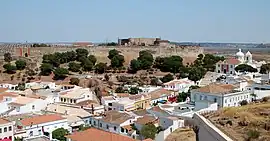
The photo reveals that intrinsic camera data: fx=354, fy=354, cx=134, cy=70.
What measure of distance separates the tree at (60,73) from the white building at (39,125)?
20506mm

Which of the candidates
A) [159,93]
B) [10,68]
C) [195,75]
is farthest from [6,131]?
[10,68]

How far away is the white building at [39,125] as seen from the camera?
67.8 feet

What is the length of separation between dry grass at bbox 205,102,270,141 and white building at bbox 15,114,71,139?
12.2 m

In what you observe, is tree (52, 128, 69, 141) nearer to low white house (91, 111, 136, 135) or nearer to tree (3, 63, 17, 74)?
low white house (91, 111, 136, 135)

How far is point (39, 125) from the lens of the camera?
2131 centimetres

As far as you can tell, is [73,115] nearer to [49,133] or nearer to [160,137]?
[49,133]

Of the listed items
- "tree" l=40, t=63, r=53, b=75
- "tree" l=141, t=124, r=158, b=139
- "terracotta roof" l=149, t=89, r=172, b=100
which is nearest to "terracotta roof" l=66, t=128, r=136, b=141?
"tree" l=141, t=124, r=158, b=139

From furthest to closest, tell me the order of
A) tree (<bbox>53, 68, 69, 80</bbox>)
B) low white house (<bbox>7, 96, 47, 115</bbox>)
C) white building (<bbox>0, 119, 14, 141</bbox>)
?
tree (<bbox>53, 68, 69, 80</bbox>), low white house (<bbox>7, 96, 47, 115</bbox>), white building (<bbox>0, 119, 14, 141</bbox>)

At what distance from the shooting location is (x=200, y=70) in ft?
139

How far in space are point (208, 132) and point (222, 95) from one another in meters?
15.2

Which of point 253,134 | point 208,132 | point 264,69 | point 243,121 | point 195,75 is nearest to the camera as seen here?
point 253,134

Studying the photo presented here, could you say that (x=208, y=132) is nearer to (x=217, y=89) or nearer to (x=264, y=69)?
(x=217, y=89)

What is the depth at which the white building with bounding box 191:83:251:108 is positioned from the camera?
2491cm

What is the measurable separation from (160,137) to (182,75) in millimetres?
26079
